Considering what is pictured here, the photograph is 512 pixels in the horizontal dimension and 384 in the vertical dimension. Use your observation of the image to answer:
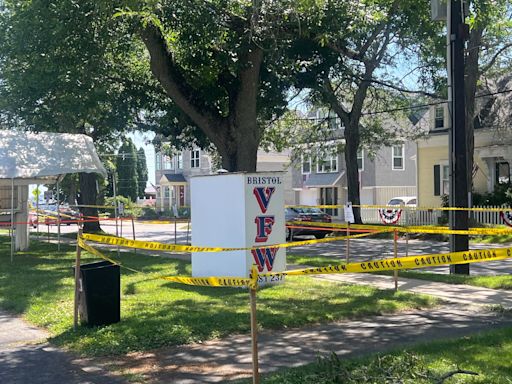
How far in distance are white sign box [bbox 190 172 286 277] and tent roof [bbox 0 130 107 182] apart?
6.22 meters

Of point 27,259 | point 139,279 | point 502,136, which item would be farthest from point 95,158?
point 502,136

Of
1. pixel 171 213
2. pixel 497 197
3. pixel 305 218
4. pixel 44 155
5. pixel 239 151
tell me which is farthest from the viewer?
pixel 171 213

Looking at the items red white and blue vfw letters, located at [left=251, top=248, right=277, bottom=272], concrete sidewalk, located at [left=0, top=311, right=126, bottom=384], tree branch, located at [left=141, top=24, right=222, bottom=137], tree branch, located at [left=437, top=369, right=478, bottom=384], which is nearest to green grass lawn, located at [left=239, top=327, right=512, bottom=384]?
tree branch, located at [left=437, top=369, right=478, bottom=384]

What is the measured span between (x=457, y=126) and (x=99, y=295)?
26.1ft

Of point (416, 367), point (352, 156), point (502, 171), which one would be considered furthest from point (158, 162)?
point (416, 367)

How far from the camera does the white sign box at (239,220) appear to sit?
10.2 meters

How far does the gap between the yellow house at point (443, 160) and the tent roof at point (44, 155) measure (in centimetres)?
1572

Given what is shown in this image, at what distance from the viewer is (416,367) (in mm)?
5430

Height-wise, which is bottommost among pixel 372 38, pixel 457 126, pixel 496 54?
pixel 457 126

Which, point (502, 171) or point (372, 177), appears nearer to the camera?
point (502, 171)

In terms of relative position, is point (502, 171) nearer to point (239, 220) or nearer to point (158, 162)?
point (239, 220)

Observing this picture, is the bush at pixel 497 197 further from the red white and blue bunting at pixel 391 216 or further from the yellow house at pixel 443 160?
the red white and blue bunting at pixel 391 216

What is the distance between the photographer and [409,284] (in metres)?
11.1

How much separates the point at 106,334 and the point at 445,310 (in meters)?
4.85
